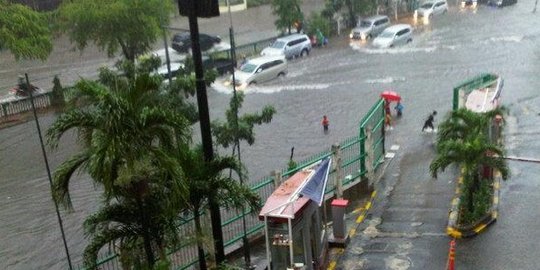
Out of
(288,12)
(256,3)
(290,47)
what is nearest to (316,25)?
(288,12)

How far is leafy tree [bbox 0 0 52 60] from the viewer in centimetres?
2578

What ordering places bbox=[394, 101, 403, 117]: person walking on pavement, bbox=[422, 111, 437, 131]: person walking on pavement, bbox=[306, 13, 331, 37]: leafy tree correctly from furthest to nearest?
bbox=[306, 13, 331, 37]: leafy tree → bbox=[394, 101, 403, 117]: person walking on pavement → bbox=[422, 111, 437, 131]: person walking on pavement

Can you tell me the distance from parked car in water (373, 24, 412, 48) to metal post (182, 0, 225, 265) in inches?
1230

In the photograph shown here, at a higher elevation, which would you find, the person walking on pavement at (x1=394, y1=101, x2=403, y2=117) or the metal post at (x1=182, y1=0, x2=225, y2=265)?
the metal post at (x1=182, y1=0, x2=225, y2=265)

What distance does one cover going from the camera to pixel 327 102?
2769 centimetres

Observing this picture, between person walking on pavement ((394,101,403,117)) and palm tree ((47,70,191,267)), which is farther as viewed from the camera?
person walking on pavement ((394,101,403,117))

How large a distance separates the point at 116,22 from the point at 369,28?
20699 millimetres

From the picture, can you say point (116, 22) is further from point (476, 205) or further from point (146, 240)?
point (146, 240)

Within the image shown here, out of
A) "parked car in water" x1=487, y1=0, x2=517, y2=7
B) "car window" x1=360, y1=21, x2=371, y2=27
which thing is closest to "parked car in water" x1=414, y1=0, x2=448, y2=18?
"parked car in water" x1=487, y1=0, x2=517, y2=7

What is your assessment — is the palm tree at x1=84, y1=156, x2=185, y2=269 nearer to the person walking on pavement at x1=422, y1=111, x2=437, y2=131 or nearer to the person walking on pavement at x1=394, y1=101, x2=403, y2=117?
the person walking on pavement at x1=422, y1=111, x2=437, y2=131

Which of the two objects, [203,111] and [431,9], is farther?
[431,9]

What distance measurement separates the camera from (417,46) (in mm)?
39406

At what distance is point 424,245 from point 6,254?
10.2 metres

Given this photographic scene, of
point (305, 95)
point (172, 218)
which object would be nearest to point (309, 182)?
point (172, 218)
